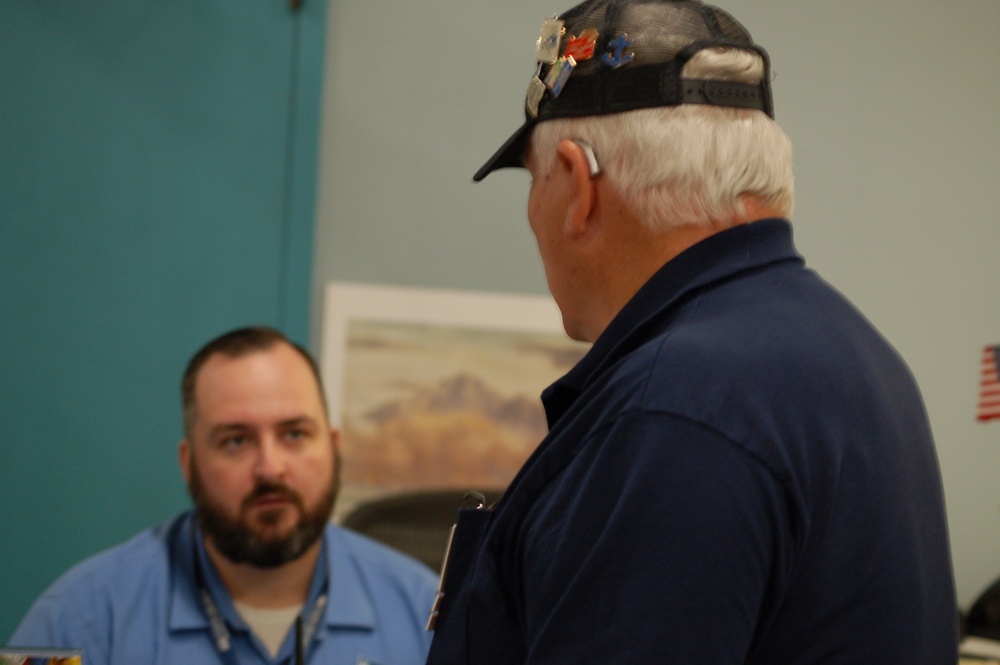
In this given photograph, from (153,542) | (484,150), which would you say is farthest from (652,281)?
(484,150)

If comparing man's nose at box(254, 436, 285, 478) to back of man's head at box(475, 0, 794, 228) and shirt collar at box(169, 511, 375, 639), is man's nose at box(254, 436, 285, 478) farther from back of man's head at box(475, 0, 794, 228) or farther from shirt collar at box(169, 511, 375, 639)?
back of man's head at box(475, 0, 794, 228)

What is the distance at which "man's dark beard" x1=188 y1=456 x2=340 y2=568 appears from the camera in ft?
6.25

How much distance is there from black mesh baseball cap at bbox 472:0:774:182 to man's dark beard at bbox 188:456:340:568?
44.4 inches

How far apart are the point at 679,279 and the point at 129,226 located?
219 cm

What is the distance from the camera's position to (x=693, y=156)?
0.87 m

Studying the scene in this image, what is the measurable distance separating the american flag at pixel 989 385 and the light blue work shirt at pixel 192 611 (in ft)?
4.03

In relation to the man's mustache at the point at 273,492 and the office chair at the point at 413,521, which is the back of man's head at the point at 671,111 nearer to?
the man's mustache at the point at 273,492

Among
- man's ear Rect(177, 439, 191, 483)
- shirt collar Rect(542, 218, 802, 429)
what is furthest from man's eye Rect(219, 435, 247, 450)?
shirt collar Rect(542, 218, 802, 429)

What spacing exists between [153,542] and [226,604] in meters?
0.21

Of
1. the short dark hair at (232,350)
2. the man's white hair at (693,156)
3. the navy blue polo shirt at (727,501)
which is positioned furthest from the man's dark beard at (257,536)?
the man's white hair at (693,156)

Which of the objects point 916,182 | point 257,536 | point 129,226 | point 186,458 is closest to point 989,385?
point 916,182

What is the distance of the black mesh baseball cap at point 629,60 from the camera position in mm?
889

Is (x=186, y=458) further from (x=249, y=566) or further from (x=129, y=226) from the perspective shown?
(x=129, y=226)

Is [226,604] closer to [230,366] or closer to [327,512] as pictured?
[327,512]
